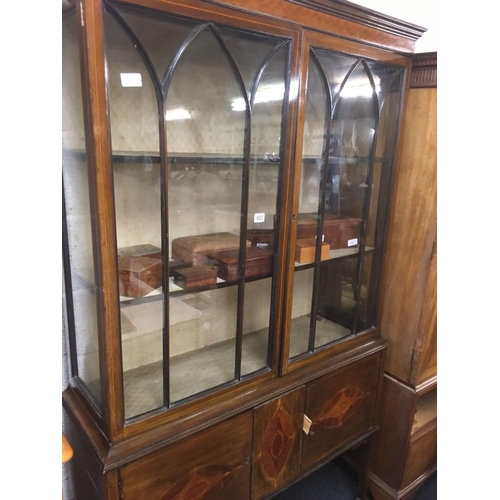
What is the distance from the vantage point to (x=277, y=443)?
124 centimetres

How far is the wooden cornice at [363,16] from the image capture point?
100 cm

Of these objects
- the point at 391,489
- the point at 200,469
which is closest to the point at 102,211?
the point at 200,469

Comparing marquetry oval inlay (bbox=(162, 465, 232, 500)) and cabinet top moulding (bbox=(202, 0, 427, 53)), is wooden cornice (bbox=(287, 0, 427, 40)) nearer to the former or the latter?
cabinet top moulding (bbox=(202, 0, 427, 53))

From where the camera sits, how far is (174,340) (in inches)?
47.4

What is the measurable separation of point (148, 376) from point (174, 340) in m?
0.14

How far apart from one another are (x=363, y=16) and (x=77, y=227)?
0.96 metres

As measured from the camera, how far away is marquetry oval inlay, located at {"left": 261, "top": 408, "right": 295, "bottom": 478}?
1.21m

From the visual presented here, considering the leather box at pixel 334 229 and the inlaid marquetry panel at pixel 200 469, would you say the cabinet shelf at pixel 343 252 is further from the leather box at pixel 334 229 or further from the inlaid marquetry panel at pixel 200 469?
the inlaid marquetry panel at pixel 200 469

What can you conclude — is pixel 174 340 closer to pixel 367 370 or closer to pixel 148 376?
pixel 148 376

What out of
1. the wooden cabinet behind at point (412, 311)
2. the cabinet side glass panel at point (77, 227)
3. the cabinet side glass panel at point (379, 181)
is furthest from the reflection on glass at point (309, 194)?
the cabinet side glass panel at point (77, 227)

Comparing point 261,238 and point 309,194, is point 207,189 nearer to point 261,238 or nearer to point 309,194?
point 261,238

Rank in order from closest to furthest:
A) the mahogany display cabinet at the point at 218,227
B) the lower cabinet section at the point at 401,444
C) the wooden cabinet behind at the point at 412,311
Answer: the mahogany display cabinet at the point at 218,227
the wooden cabinet behind at the point at 412,311
the lower cabinet section at the point at 401,444

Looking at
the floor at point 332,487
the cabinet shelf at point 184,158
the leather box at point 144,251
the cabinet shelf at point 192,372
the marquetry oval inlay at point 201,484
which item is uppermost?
the cabinet shelf at point 184,158
